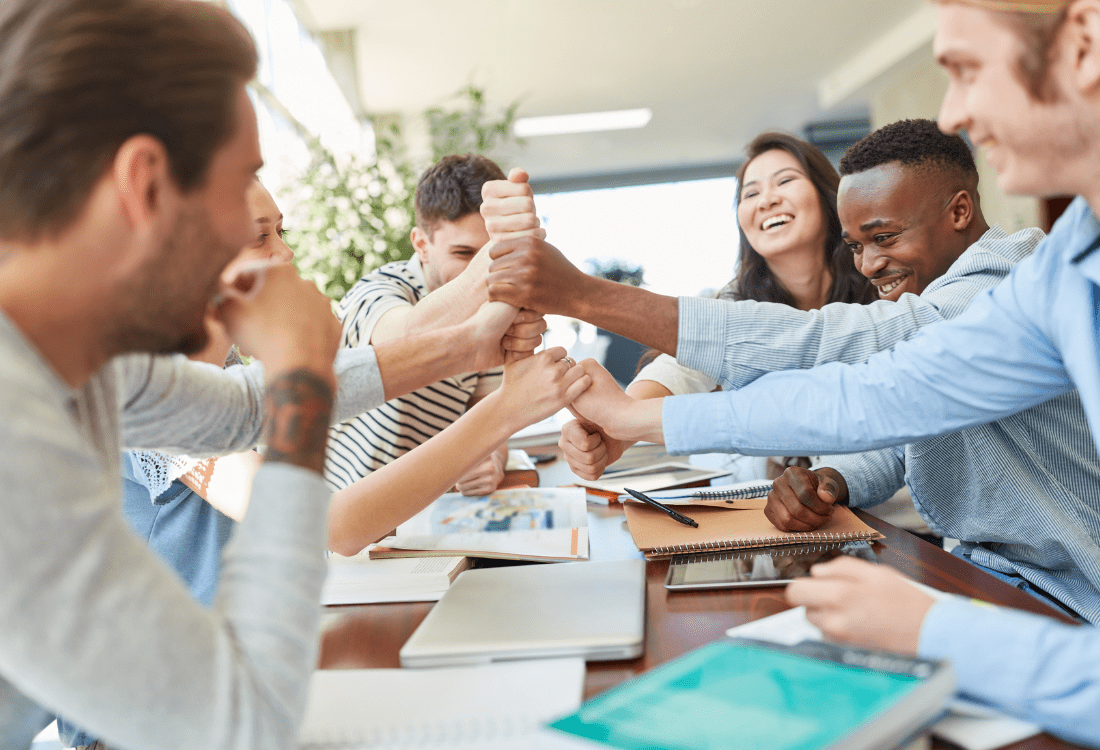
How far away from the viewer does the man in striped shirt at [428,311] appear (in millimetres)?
1592

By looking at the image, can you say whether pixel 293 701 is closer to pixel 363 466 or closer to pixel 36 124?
pixel 36 124

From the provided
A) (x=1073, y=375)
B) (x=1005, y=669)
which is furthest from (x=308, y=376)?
(x=1073, y=375)

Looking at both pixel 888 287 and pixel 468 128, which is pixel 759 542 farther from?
pixel 468 128

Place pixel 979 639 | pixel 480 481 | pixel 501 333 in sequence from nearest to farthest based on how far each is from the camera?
pixel 979 639 → pixel 501 333 → pixel 480 481

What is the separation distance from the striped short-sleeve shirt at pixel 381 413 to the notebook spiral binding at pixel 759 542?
874 millimetres

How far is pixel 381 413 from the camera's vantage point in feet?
6.27

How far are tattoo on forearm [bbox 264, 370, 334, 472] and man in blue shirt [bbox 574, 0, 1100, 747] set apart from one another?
0.41 metres

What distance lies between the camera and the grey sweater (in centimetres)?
46

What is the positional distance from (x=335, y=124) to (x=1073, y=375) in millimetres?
6841

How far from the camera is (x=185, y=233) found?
1.90 feet

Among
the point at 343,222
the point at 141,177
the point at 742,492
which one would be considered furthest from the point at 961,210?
the point at 343,222

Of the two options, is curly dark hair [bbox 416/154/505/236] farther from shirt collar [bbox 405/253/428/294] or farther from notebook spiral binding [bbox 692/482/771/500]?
notebook spiral binding [bbox 692/482/771/500]

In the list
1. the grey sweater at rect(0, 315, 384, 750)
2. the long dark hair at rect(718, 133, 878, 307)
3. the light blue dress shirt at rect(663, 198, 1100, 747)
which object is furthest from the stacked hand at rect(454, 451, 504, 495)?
the grey sweater at rect(0, 315, 384, 750)

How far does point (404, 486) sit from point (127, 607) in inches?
25.9
